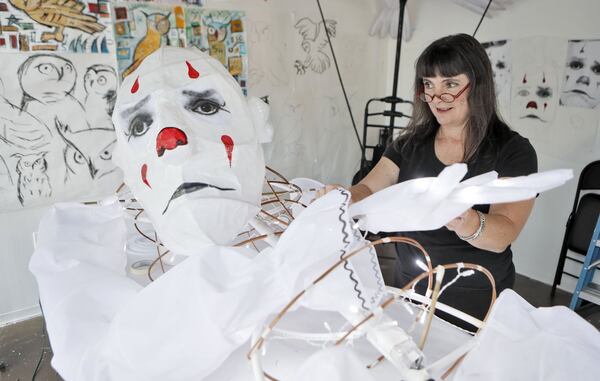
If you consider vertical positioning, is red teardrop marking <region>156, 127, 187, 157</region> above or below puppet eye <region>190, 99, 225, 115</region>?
below

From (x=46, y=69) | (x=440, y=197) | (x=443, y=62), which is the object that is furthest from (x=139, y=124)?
(x=46, y=69)

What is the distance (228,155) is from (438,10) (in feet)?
7.40

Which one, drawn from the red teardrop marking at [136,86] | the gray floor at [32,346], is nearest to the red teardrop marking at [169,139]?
the red teardrop marking at [136,86]

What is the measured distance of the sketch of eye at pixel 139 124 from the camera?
2.24ft

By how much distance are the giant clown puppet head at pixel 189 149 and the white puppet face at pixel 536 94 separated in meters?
1.90

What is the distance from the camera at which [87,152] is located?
1.84 metres

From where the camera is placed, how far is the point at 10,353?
166 cm

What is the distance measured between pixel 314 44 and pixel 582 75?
1404mm

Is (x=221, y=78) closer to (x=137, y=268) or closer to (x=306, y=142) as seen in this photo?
(x=137, y=268)

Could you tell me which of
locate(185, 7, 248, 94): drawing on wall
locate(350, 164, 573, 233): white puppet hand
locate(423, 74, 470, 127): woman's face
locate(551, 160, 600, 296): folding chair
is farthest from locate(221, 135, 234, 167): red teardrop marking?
locate(551, 160, 600, 296): folding chair

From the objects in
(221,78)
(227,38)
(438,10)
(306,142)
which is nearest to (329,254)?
(221,78)

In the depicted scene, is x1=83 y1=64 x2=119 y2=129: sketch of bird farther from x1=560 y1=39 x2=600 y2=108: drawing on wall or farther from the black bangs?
x1=560 y1=39 x2=600 y2=108: drawing on wall

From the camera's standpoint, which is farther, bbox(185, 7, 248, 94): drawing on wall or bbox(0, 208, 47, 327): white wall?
bbox(185, 7, 248, 94): drawing on wall

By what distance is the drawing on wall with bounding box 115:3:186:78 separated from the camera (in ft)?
5.90
